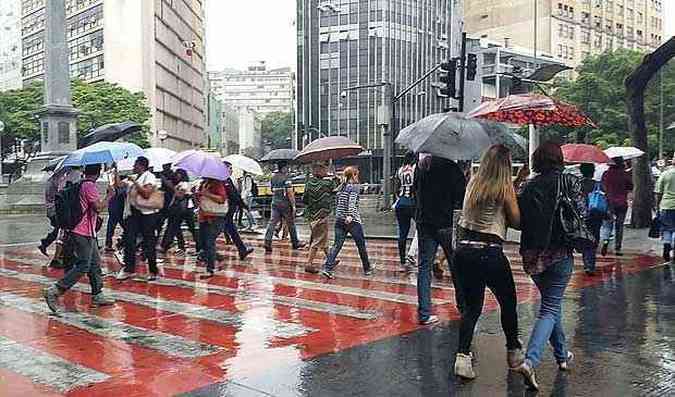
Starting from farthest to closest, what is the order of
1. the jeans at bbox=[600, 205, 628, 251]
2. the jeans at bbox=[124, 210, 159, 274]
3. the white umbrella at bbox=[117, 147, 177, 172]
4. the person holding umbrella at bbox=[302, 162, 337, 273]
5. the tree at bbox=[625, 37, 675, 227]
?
1. the tree at bbox=[625, 37, 675, 227]
2. the white umbrella at bbox=[117, 147, 177, 172]
3. the jeans at bbox=[600, 205, 628, 251]
4. the person holding umbrella at bbox=[302, 162, 337, 273]
5. the jeans at bbox=[124, 210, 159, 274]

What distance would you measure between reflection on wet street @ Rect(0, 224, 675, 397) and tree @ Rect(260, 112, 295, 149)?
4709 inches

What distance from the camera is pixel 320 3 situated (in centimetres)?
8094

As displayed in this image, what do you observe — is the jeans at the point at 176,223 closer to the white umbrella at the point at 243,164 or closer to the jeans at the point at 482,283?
the white umbrella at the point at 243,164

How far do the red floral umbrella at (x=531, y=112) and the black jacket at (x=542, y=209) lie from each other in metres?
1.27

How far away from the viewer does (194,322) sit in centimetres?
766

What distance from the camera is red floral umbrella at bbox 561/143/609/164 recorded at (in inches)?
394

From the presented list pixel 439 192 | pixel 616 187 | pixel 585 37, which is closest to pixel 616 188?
pixel 616 187

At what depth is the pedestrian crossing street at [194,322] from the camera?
19.0 ft

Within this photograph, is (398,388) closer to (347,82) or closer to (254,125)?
(347,82)

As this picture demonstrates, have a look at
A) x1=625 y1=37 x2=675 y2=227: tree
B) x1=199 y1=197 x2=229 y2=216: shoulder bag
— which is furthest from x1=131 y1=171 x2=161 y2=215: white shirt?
x1=625 y1=37 x2=675 y2=227: tree

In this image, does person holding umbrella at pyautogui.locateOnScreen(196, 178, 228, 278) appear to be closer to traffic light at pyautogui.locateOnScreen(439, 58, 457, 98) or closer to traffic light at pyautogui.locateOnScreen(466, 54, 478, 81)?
traffic light at pyautogui.locateOnScreen(439, 58, 457, 98)

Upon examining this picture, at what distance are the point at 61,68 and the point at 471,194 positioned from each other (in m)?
25.7

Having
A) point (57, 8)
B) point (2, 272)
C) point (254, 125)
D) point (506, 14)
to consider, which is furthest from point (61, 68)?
point (254, 125)

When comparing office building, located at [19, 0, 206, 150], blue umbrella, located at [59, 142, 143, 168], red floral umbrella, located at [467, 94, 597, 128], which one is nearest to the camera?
red floral umbrella, located at [467, 94, 597, 128]
